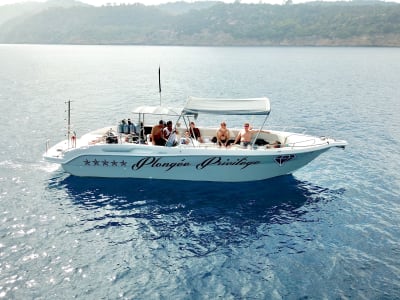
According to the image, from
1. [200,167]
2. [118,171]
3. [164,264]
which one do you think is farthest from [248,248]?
[118,171]

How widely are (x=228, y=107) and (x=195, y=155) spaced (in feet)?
9.96

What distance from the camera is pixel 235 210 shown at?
19.8 metres

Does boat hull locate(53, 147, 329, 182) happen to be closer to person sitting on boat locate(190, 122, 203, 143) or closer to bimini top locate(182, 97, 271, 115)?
person sitting on boat locate(190, 122, 203, 143)

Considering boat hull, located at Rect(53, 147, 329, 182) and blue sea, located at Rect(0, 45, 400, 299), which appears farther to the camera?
boat hull, located at Rect(53, 147, 329, 182)

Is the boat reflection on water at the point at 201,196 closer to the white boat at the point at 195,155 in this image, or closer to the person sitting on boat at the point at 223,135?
the white boat at the point at 195,155

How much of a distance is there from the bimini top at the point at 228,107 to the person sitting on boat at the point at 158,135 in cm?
143

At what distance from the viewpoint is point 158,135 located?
2214 centimetres

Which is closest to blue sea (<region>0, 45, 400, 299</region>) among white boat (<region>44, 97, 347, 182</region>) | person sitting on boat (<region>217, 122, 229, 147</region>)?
white boat (<region>44, 97, 347, 182</region>)

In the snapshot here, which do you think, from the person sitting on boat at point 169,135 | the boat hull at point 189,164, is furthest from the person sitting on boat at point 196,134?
the boat hull at point 189,164

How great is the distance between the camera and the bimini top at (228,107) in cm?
2144

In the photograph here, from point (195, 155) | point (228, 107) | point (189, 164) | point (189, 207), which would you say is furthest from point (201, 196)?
point (228, 107)

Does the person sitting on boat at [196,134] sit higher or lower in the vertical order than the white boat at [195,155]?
higher

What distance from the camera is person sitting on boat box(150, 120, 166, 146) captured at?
22078mm

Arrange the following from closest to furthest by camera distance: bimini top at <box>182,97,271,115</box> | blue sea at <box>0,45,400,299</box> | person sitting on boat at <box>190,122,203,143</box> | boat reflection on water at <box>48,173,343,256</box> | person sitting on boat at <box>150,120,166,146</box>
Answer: blue sea at <box>0,45,400,299</box> < boat reflection on water at <box>48,173,343,256</box> < bimini top at <box>182,97,271,115</box> < person sitting on boat at <box>150,120,166,146</box> < person sitting on boat at <box>190,122,203,143</box>
